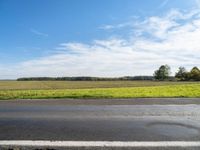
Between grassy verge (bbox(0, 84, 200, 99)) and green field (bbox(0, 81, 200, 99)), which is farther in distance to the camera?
green field (bbox(0, 81, 200, 99))

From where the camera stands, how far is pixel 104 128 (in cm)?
705

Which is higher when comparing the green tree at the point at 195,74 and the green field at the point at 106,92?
the green tree at the point at 195,74

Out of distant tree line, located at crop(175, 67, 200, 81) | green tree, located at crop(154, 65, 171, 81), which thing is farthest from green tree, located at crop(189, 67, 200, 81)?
green tree, located at crop(154, 65, 171, 81)

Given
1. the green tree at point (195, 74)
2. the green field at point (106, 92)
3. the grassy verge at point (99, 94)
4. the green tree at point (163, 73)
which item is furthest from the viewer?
the green tree at point (163, 73)

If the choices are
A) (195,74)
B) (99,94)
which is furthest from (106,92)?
(195,74)

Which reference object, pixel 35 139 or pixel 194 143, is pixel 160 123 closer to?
pixel 194 143

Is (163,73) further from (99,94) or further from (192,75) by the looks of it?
(99,94)

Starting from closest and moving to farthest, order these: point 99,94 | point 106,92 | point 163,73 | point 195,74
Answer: point 99,94
point 106,92
point 195,74
point 163,73

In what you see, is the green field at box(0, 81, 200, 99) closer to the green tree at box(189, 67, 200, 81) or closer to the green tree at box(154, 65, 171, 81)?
the green tree at box(189, 67, 200, 81)

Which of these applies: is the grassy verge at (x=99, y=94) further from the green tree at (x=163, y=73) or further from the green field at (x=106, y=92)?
the green tree at (x=163, y=73)

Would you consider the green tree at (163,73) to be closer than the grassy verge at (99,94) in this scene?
No

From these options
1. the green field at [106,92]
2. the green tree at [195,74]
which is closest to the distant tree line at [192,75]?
the green tree at [195,74]

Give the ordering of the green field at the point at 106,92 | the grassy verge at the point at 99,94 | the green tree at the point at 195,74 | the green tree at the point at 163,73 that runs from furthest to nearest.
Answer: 1. the green tree at the point at 163,73
2. the green tree at the point at 195,74
3. the green field at the point at 106,92
4. the grassy verge at the point at 99,94

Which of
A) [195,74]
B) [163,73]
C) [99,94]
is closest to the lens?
[99,94]
